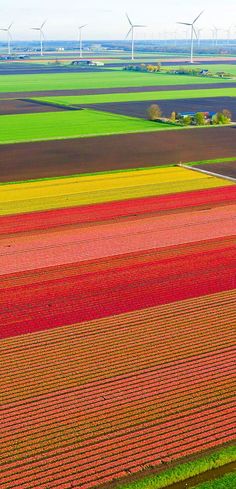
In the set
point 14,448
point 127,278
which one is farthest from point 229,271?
point 14,448

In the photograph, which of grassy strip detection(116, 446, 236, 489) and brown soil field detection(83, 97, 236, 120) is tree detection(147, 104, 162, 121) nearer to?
brown soil field detection(83, 97, 236, 120)

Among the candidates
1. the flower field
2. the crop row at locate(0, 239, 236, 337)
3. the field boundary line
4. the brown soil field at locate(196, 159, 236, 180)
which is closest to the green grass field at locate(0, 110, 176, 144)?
the field boundary line

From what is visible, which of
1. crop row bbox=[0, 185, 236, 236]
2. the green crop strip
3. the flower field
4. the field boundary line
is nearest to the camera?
the flower field

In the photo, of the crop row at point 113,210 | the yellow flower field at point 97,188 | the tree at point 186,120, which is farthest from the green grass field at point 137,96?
the crop row at point 113,210

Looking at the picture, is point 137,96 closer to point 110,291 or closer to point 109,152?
point 109,152

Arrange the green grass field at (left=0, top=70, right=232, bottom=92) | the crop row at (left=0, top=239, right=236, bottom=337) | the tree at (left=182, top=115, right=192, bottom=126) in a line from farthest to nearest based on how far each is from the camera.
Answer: the green grass field at (left=0, top=70, right=232, bottom=92) < the tree at (left=182, top=115, right=192, bottom=126) < the crop row at (left=0, top=239, right=236, bottom=337)

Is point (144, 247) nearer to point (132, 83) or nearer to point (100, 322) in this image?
point (100, 322)
